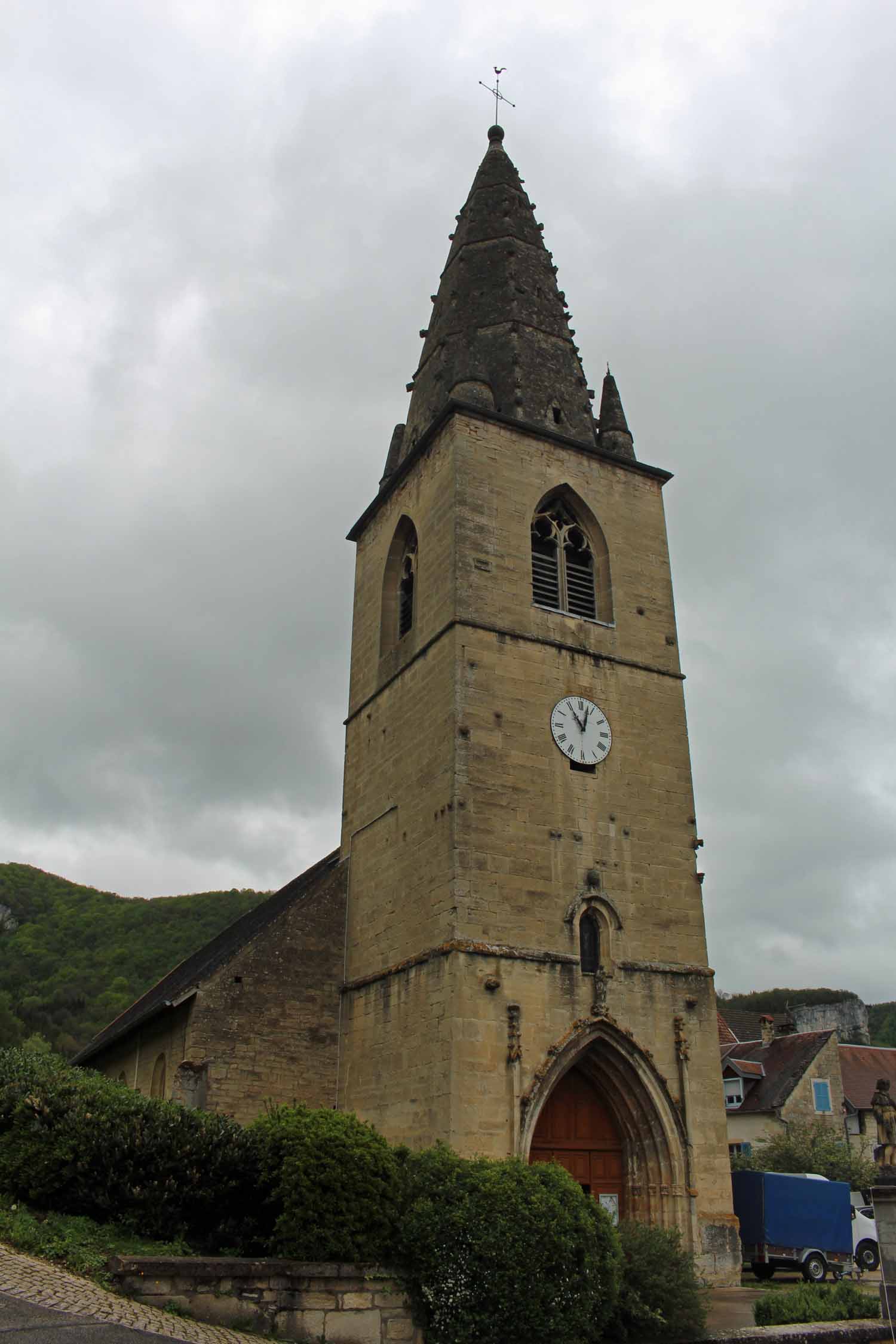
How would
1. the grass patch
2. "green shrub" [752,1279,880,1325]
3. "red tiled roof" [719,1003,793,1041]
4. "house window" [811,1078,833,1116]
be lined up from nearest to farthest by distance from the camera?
the grass patch < "green shrub" [752,1279,880,1325] < "house window" [811,1078,833,1116] < "red tiled roof" [719,1003,793,1041]

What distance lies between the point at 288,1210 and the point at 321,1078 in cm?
822

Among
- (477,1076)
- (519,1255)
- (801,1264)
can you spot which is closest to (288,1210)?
(519,1255)

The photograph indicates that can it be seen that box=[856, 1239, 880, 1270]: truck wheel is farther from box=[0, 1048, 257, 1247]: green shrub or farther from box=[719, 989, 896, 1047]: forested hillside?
box=[719, 989, 896, 1047]: forested hillside

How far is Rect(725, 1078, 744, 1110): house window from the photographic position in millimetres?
35188

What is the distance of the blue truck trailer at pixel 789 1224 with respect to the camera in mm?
17000

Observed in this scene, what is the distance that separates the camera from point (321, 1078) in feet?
58.2

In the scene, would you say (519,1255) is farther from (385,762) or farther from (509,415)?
(509,415)

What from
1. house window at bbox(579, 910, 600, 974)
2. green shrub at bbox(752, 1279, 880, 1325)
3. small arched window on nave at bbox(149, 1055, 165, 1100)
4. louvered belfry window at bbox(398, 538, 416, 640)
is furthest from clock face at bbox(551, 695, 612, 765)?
small arched window on nave at bbox(149, 1055, 165, 1100)

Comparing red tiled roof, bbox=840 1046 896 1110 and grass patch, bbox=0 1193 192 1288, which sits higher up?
red tiled roof, bbox=840 1046 896 1110

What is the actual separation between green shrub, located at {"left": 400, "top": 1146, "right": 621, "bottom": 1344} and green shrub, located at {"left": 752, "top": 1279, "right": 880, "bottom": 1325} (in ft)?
8.36

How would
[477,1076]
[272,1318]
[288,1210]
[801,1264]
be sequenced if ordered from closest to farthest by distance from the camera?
[272,1318] < [288,1210] < [477,1076] < [801,1264]

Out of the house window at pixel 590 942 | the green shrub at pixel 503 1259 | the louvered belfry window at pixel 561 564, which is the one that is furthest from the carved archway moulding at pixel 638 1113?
the louvered belfry window at pixel 561 564

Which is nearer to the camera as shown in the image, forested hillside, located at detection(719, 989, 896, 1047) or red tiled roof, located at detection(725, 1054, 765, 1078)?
red tiled roof, located at detection(725, 1054, 765, 1078)

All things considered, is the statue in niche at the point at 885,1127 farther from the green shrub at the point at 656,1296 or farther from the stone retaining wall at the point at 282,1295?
the stone retaining wall at the point at 282,1295
